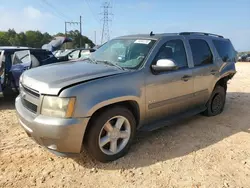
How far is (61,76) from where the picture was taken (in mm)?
3137

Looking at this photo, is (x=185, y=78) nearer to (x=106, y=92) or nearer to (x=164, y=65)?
(x=164, y=65)

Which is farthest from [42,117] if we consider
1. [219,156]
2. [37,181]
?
[219,156]

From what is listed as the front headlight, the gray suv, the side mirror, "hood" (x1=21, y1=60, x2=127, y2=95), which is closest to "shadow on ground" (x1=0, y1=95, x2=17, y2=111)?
the gray suv

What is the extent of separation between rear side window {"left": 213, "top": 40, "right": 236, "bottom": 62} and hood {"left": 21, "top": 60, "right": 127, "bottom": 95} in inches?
115

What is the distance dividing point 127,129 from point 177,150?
93 centimetres

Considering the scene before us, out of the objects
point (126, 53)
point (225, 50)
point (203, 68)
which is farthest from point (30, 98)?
point (225, 50)

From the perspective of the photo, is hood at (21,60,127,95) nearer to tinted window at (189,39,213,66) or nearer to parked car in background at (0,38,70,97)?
tinted window at (189,39,213,66)

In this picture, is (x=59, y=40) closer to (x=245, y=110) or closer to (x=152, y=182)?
(x=245, y=110)

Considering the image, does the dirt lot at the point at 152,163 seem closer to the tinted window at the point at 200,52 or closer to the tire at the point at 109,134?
the tire at the point at 109,134

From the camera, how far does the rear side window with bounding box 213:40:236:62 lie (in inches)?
209

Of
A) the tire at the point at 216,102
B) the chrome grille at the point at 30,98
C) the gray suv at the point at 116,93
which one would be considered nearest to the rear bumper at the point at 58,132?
the gray suv at the point at 116,93

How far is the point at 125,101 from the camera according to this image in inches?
134

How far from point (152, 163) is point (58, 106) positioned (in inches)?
61.1

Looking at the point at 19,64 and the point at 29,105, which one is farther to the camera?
the point at 19,64
